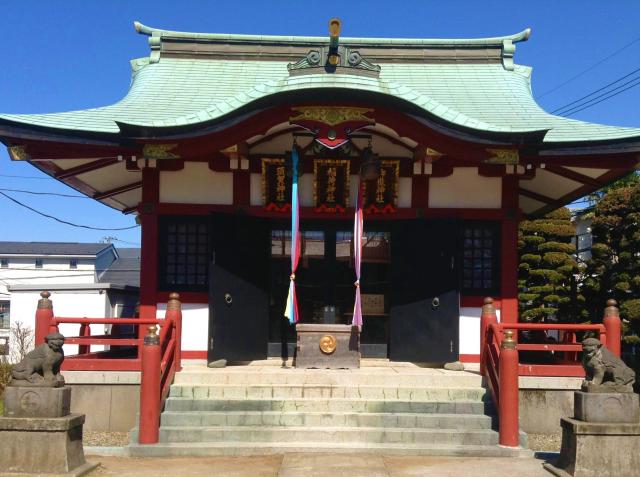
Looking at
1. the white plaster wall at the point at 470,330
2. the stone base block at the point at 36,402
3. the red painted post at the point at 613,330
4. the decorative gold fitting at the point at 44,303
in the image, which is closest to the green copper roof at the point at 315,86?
the decorative gold fitting at the point at 44,303

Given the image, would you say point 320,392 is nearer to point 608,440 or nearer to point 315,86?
point 608,440

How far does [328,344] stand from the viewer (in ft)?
34.6

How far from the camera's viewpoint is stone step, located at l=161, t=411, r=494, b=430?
8.93 m

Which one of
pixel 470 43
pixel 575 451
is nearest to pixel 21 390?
pixel 575 451

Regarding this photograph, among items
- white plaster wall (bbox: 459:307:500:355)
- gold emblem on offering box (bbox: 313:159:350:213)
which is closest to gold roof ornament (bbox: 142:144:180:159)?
gold emblem on offering box (bbox: 313:159:350:213)

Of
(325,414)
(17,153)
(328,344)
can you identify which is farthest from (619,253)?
(17,153)

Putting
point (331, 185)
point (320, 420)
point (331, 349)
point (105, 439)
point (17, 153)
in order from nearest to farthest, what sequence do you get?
point (320, 420)
point (105, 439)
point (331, 349)
point (17, 153)
point (331, 185)

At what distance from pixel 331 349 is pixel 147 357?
3.05 m

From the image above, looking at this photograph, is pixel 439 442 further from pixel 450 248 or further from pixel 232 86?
pixel 232 86

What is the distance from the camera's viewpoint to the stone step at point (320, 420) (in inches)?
352

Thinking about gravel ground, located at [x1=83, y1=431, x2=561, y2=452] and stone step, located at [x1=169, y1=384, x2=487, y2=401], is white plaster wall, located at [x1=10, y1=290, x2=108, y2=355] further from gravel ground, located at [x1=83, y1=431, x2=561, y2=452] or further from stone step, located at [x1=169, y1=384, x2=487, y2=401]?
stone step, located at [x1=169, y1=384, x2=487, y2=401]

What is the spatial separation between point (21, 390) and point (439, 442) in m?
5.10

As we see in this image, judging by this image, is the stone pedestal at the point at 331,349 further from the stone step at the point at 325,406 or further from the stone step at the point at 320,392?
the stone step at the point at 325,406

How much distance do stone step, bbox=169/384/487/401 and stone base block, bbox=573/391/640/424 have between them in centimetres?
215
